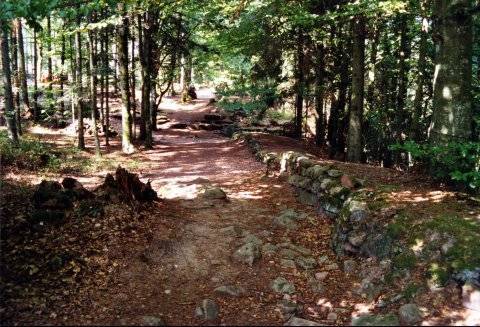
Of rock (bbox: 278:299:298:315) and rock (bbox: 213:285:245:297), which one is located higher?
rock (bbox: 213:285:245:297)

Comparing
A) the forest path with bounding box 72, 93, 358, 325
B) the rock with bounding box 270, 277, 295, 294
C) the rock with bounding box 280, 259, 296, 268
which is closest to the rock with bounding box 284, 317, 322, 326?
the forest path with bounding box 72, 93, 358, 325

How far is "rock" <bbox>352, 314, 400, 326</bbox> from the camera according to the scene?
5035mm

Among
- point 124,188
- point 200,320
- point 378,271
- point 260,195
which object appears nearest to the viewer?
point 200,320

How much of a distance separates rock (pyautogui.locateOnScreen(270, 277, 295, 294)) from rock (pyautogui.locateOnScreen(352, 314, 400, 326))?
1264 mm

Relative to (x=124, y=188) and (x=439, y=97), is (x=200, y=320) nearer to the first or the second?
(x=124, y=188)

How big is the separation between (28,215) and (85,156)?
9.49 m

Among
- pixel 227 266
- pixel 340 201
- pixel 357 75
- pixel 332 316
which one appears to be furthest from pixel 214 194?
pixel 357 75

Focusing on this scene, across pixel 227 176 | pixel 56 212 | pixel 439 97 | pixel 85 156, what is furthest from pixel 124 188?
pixel 85 156

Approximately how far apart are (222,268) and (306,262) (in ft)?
5.04

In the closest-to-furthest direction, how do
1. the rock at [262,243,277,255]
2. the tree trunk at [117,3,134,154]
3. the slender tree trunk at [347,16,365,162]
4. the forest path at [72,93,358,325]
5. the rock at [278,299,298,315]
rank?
1. the forest path at [72,93,358,325]
2. the rock at [278,299,298,315]
3. the rock at [262,243,277,255]
4. the slender tree trunk at [347,16,365,162]
5. the tree trunk at [117,3,134,154]

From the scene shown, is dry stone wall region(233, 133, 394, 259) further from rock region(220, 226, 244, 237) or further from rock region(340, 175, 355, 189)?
rock region(220, 226, 244, 237)

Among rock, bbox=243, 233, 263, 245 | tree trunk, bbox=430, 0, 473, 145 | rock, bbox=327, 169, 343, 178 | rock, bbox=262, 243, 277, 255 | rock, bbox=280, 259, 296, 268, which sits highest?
tree trunk, bbox=430, 0, 473, 145

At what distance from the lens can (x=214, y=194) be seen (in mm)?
10555

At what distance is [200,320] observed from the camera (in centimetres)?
537
